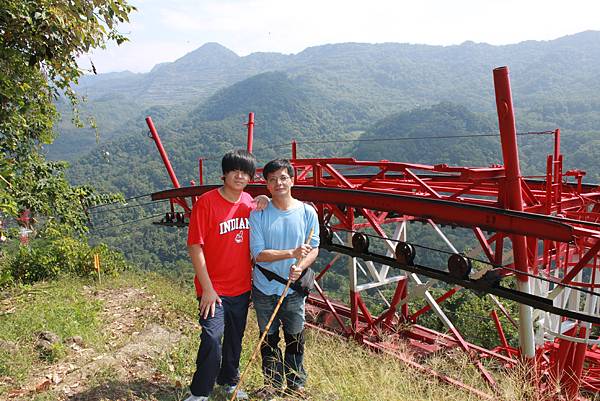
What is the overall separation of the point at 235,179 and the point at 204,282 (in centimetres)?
82

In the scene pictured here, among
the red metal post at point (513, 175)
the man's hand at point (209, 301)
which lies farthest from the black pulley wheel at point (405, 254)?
the man's hand at point (209, 301)

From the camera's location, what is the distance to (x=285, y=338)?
3.76 m

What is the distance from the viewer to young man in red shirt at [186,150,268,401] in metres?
3.40

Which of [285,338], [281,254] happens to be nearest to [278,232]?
[281,254]

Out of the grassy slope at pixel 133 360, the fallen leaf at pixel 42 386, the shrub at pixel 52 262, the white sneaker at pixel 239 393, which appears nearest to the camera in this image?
the white sneaker at pixel 239 393

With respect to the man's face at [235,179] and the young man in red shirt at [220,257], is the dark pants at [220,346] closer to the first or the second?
the young man in red shirt at [220,257]

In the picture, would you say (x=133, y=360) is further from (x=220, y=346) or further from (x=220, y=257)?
(x=220, y=257)

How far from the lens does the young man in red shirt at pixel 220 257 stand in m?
3.40

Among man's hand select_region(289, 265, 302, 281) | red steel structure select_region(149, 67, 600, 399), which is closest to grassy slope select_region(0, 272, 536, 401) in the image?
red steel structure select_region(149, 67, 600, 399)

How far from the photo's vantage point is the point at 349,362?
4816mm

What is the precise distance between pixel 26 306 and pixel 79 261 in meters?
3.12

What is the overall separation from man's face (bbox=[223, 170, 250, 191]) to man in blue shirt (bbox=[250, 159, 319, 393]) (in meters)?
0.19

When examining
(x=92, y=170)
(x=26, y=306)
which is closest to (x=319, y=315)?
(x=26, y=306)

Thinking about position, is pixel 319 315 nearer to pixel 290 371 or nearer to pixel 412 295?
pixel 412 295
